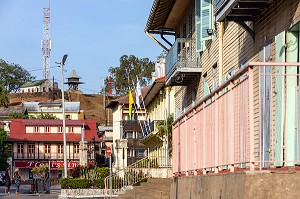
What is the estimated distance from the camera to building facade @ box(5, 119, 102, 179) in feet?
373

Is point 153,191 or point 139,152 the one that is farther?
point 139,152

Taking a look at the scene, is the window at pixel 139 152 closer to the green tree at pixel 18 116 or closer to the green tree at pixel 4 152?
the green tree at pixel 4 152

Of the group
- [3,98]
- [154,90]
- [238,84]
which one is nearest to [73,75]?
[3,98]

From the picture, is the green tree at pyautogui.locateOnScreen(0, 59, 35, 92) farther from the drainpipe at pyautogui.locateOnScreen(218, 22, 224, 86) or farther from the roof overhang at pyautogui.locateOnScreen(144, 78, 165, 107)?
the drainpipe at pyautogui.locateOnScreen(218, 22, 224, 86)

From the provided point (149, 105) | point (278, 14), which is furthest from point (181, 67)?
point (149, 105)

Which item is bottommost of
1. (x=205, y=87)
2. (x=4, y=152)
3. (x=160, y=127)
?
(x=4, y=152)

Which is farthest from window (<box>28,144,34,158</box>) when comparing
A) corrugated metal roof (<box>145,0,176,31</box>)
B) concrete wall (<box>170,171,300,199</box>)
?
concrete wall (<box>170,171,300,199</box>)

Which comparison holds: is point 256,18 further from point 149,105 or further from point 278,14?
point 149,105

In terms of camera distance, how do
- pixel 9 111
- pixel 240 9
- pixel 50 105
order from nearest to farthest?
pixel 240 9, pixel 9 111, pixel 50 105

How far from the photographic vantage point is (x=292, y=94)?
473 inches

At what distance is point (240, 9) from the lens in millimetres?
16594

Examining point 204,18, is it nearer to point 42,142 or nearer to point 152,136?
point 152,136

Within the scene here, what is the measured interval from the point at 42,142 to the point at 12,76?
232ft

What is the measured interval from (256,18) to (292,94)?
550 cm
